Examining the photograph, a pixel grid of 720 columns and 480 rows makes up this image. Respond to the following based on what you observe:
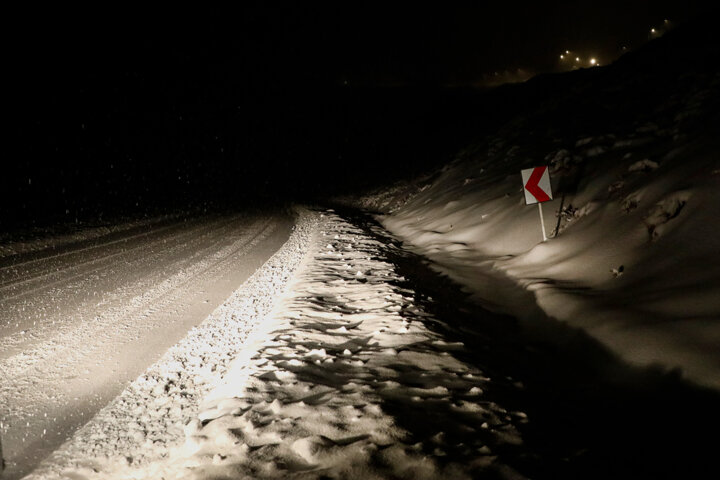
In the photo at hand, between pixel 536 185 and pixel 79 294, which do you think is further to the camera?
pixel 536 185

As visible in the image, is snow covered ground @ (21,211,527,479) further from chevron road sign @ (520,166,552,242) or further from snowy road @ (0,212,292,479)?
chevron road sign @ (520,166,552,242)

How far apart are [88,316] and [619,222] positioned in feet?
28.8

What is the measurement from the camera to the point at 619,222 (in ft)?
21.9

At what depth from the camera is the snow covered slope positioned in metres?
4.24

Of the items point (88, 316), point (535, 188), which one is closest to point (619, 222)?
point (535, 188)

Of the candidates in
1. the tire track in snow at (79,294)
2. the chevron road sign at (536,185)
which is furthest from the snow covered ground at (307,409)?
the chevron road sign at (536,185)

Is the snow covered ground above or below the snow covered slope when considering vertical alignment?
below

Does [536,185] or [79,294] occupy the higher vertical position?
[536,185]

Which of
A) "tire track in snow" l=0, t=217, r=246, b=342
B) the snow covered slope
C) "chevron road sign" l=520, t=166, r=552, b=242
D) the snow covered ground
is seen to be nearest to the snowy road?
"tire track in snow" l=0, t=217, r=246, b=342

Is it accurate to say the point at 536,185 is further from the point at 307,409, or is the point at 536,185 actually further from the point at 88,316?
the point at 88,316

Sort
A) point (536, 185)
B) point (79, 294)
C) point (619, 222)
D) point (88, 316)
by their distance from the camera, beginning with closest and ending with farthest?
1. point (88, 316)
2. point (619, 222)
3. point (79, 294)
4. point (536, 185)

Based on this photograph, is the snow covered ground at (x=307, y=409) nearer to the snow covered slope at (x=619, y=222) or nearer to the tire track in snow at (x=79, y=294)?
the snow covered slope at (x=619, y=222)

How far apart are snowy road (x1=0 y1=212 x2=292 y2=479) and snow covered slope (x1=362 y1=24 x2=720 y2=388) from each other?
15.6 ft

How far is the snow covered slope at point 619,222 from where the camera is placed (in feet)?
13.9
